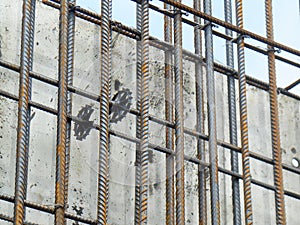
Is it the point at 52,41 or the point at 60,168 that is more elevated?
the point at 52,41

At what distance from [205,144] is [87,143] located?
A: 703mm

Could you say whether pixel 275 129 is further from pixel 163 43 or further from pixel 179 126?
pixel 163 43

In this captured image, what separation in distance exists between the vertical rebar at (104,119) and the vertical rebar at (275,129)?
2.86 feet

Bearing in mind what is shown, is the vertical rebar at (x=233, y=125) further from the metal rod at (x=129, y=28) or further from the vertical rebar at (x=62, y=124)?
the vertical rebar at (x=62, y=124)

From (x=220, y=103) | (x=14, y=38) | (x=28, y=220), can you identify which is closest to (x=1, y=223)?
(x=28, y=220)

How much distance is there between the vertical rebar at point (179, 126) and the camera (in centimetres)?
395

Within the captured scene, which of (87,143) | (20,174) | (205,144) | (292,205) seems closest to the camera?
(20,174)

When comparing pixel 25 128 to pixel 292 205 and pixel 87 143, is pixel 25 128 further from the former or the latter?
pixel 292 205

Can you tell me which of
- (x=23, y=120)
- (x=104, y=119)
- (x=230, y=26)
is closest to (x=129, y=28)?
(x=230, y=26)

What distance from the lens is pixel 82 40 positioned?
201 inches

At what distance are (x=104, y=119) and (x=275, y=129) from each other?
3.12ft

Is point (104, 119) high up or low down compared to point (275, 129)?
down

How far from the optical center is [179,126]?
404 centimetres

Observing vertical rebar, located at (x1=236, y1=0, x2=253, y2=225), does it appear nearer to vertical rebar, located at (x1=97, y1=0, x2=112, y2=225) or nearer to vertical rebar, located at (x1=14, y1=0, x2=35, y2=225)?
vertical rebar, located at (x1=97, y1=0, x2=112, y2=225)
